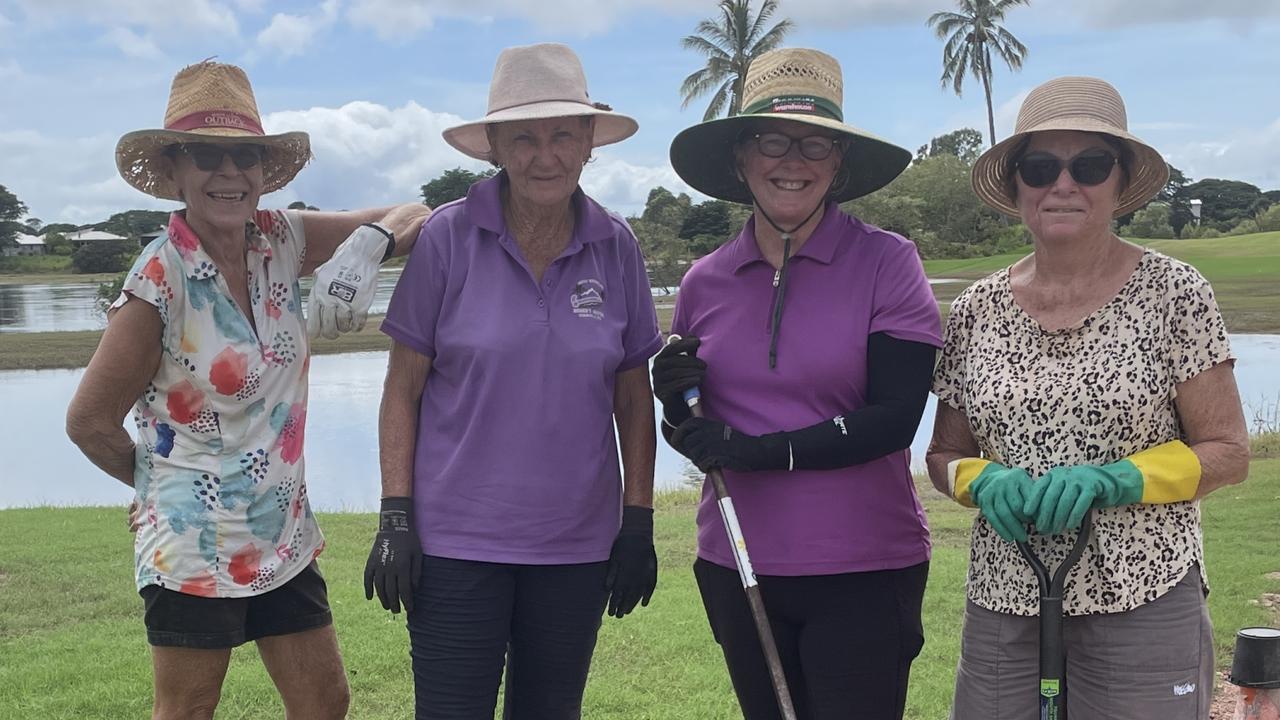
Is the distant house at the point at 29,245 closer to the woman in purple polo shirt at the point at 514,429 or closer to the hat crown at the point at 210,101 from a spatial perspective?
the hat crown at the point at 210,101

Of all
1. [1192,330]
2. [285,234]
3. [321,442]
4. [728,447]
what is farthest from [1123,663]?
[321,442]

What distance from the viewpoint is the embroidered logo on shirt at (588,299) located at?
10.8ft

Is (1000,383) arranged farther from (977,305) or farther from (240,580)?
(240,580)

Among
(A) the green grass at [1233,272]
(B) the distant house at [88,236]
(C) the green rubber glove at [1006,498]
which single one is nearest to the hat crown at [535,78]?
(C) the green rubber glove at [1006,498]

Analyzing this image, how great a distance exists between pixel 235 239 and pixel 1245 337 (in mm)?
26234

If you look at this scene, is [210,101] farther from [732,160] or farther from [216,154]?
[732,160]

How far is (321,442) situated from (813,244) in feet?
43.5

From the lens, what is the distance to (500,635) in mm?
3234

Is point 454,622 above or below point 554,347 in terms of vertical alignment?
below

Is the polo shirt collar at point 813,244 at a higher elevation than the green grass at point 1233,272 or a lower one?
higher

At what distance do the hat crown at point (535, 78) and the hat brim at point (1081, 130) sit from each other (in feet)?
3.84

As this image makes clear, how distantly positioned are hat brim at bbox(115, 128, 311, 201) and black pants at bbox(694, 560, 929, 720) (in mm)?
1825

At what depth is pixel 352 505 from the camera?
11.7 m

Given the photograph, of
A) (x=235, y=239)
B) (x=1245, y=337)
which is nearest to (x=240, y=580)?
(x=235, y=239)
